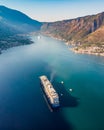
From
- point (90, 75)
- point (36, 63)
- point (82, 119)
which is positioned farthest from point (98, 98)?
point (36, 63)

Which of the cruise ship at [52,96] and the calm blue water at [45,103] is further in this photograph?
the cruise ship at [52,96]

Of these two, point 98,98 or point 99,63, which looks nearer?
point 98,98

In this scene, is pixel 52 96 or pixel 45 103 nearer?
pixel 52 96

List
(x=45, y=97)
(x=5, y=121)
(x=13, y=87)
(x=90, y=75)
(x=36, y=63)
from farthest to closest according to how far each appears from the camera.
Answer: (x=36, y=63)
(x=90, y=75)
(x=13, y=87)
(x=45, y=97)
(x=5, y=121)

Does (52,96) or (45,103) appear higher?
(52,96)

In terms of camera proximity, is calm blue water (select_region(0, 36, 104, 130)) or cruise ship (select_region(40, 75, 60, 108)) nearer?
calm blue water (select_region(0, 36, 104, 130))

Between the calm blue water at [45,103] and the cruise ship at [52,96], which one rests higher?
the cruise ship at [52,96]

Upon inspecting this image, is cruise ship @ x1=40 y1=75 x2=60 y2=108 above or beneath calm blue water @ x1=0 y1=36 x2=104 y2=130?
above

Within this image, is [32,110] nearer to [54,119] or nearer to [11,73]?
[54,119]
